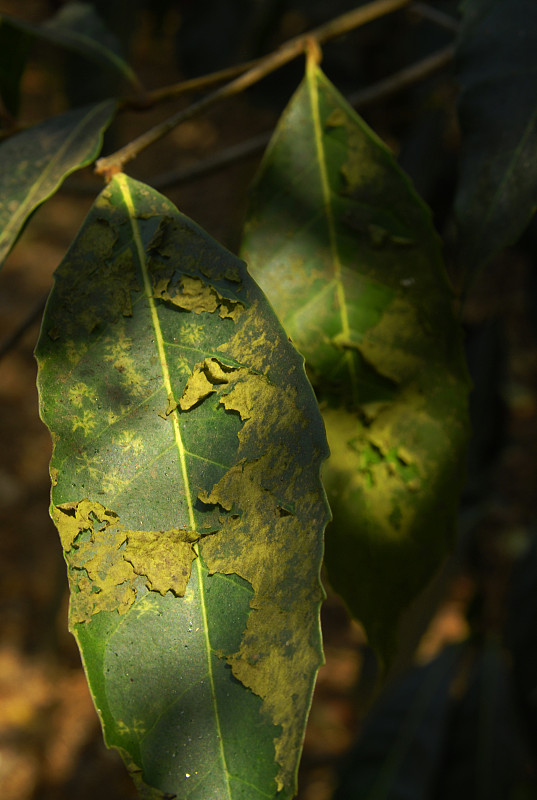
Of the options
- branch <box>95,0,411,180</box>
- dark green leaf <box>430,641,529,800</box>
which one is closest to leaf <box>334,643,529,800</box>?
dark green leaf <box>430,641,529,800</box>

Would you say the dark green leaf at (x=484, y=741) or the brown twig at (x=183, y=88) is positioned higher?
the brown twig at (x=183, y=88)

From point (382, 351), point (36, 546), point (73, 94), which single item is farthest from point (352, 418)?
point (36, 546)

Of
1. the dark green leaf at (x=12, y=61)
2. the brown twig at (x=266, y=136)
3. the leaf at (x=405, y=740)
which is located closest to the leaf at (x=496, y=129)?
the brown twig at (x=266, y=136)

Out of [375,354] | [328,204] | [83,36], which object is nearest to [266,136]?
[83,36]

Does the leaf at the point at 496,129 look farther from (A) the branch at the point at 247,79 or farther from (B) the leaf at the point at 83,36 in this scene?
(B) the leaf at the point at 83,36

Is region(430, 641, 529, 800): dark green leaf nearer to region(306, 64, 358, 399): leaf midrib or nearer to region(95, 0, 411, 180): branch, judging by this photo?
region(306, 64, 358, 399): leaf midrib

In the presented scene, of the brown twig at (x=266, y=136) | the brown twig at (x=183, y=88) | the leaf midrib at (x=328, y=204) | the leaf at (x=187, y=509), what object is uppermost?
the brown twig at (x=266, y=136)
